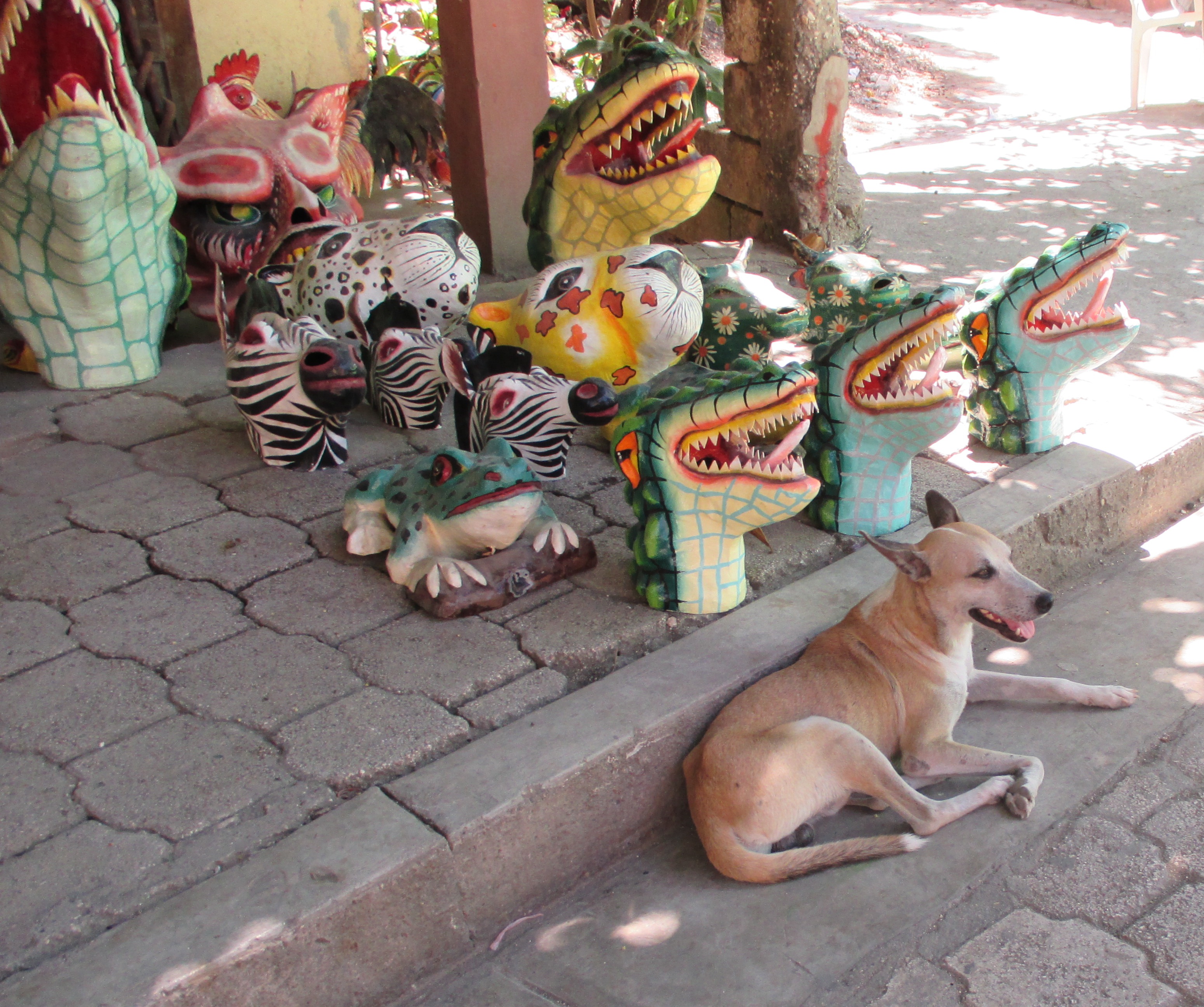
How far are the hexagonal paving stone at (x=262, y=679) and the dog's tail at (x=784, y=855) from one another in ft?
3.07

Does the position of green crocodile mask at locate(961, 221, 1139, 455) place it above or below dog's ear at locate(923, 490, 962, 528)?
above

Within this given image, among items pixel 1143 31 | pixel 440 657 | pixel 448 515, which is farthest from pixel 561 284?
pixel 1143 31

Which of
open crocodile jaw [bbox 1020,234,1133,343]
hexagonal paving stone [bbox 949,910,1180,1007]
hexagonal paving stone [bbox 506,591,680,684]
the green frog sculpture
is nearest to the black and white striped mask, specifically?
the green frog sculpture

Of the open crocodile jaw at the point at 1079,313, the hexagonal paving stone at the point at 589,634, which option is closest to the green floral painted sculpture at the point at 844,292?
the open crocodile jaw at the point at 1079,313

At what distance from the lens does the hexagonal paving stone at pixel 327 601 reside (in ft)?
9.59

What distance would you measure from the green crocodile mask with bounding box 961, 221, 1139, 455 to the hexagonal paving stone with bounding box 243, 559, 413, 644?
2.13 m

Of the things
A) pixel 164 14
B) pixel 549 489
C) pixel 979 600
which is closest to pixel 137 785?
pixel 549 489

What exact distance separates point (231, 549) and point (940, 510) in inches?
79.3

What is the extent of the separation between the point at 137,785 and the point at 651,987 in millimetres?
1146

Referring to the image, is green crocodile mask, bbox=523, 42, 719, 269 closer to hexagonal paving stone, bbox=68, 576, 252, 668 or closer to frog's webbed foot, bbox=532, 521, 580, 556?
frog's webbed foot, bbox=532, 521, 580, 556

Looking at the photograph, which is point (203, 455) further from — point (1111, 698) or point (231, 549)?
point (1111, 698)

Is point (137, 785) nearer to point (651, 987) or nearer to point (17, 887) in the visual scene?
point (17, 887)

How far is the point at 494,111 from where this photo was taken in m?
5.36

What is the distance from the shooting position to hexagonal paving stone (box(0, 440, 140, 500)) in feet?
12.0
